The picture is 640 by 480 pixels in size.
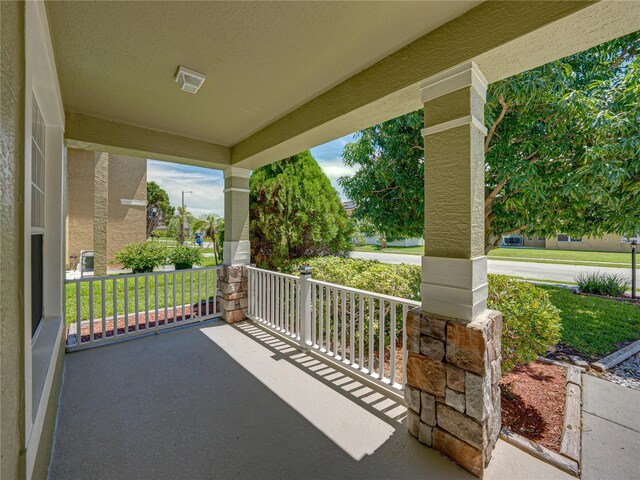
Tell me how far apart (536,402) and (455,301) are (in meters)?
1.69

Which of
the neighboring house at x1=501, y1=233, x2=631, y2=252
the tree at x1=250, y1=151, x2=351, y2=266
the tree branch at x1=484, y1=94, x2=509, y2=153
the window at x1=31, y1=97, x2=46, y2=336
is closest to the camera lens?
the window at x1=31, y1=97, x2=46, y2=336

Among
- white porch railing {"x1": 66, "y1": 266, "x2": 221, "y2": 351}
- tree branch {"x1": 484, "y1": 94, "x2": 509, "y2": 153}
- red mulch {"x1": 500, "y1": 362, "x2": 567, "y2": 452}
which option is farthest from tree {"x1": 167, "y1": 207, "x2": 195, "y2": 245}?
red mulch {"x1": 500, "y1": 362, "x2": 567, "y2": 452}

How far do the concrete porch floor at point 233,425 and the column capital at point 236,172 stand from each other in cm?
277

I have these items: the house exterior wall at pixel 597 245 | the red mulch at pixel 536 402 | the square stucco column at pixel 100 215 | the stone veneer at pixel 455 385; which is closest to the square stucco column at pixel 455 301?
the stone veneer at pixel 455 385

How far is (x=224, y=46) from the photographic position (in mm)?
2209

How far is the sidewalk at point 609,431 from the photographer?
1.84 meters

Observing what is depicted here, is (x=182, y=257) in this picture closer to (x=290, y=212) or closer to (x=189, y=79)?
(x=290, y=212)

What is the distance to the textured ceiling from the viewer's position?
1846 mm

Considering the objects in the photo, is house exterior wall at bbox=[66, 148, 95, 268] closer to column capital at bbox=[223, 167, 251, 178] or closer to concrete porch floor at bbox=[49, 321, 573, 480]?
column capital at bbox=[223, 167, 251, 178]

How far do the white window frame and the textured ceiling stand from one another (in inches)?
11.1

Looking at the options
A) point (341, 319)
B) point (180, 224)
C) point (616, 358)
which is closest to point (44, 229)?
point (341, 319)

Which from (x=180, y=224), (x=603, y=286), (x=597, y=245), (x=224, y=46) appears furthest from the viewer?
(x=180, y=224)

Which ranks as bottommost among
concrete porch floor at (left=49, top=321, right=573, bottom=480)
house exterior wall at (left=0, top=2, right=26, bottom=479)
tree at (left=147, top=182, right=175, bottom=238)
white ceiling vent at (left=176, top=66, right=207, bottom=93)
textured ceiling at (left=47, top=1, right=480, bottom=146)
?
concrete porch floor at (left=49, top=321, right=573, bottom=480)

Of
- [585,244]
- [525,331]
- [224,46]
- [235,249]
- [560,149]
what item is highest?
[224,46]
